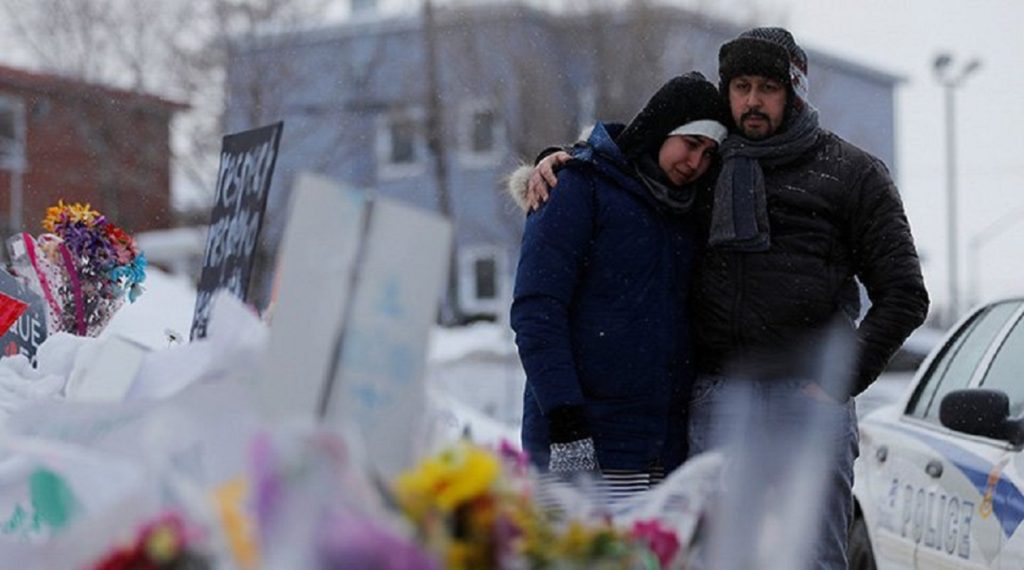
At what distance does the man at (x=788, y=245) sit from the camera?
440 centimetres

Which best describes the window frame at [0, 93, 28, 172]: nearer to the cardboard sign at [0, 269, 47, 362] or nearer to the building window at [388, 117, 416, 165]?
the building window at [388, 117, 416, 165]

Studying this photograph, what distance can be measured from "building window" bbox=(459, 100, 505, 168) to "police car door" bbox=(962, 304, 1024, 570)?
26575mm

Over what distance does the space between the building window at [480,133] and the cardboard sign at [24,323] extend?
2772 centimetres

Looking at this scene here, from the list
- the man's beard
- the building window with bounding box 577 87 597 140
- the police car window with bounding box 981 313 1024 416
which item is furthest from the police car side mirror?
the building window with bounding box 577 87 597 140

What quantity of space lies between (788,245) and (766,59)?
1.56 feet

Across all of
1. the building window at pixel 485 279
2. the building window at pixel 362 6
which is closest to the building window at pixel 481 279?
the building window at pixel 485 279

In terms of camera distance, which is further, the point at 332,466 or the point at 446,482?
the point at 446,482

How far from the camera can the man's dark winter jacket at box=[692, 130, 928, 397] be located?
4.40m

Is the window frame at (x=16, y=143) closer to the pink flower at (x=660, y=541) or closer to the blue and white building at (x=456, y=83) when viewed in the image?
the blue and white building at (x=456, y=83)

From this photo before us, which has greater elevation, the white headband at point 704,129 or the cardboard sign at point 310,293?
the white headband at point 704,129

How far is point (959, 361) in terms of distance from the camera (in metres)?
6.43

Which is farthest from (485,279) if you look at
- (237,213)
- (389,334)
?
(389,334)

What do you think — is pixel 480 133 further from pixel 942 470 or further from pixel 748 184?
pixel 748 184

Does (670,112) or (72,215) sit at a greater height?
(670,112)
